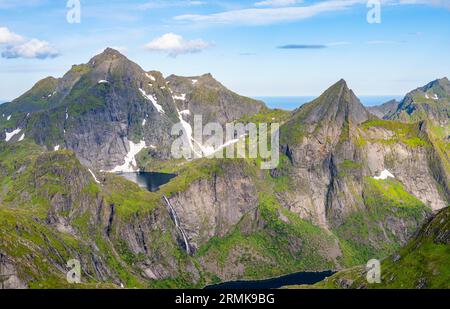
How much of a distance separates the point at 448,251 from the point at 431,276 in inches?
493

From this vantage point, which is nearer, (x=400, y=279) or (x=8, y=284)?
(x=8, y=284)

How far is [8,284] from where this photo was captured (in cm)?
18525
